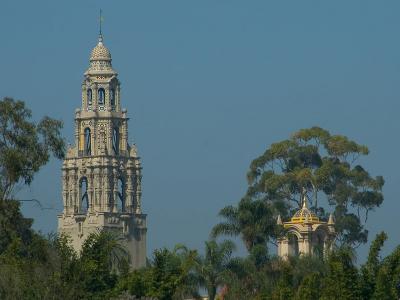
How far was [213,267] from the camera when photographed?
367 ft

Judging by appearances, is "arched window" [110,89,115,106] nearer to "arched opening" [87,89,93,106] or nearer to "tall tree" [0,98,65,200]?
"arched opening" [87,89,93,106]

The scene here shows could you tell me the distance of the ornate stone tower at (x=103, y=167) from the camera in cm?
17575

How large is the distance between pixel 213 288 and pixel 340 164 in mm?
47095

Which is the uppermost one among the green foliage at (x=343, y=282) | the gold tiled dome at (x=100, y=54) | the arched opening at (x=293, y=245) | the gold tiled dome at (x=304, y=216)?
the gold tiled dome at (x=100, y=54)

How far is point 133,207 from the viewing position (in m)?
178

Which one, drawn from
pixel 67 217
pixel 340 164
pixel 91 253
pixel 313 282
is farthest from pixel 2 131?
pixel 67 217

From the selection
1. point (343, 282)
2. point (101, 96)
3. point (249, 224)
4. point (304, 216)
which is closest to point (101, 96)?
point (101, 96)

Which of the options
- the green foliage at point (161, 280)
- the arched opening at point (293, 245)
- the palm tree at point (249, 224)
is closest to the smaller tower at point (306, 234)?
the arched opening at point (293, 245)

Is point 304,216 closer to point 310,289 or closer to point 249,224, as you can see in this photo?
point 249,224

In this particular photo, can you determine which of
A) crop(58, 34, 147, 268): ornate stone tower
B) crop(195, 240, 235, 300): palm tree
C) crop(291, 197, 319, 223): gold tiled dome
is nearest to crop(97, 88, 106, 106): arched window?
crop(58, 34, 147, 268): ornate stone tower

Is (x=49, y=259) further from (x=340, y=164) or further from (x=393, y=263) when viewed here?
(x=340, y=164)

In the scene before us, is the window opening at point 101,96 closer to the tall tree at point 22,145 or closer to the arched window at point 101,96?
the arched window at point 101,96

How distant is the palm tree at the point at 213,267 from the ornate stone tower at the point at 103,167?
61.5 m

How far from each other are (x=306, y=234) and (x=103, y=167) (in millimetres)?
36937
